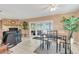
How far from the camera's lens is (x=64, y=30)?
258 centimetres

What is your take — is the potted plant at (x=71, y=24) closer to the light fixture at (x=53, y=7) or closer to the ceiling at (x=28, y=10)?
the ceiling at (x=28, y=10)

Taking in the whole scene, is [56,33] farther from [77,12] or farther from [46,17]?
[77,12]

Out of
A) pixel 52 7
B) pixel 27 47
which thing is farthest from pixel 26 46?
pixel 52 7

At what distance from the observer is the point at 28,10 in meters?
2.60

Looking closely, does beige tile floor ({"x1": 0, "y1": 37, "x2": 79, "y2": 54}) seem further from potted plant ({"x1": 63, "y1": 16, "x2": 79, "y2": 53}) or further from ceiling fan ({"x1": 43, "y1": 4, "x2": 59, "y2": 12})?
ceiling fan ({"x1": 43, "y1": 4, "x2": 59, "y2": 12})

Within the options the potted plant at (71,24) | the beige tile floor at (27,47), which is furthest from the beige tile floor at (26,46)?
the potted plant at (71,24)

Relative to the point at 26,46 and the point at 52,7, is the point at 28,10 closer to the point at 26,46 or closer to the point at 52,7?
the point at 52,7

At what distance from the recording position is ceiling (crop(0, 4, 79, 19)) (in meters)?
2.43

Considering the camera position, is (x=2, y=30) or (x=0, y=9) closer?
(x=0, y=9)

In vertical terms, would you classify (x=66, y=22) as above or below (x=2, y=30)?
above

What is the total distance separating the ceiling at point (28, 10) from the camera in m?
2.43

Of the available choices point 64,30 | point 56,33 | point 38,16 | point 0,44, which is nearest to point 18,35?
point 0,44
